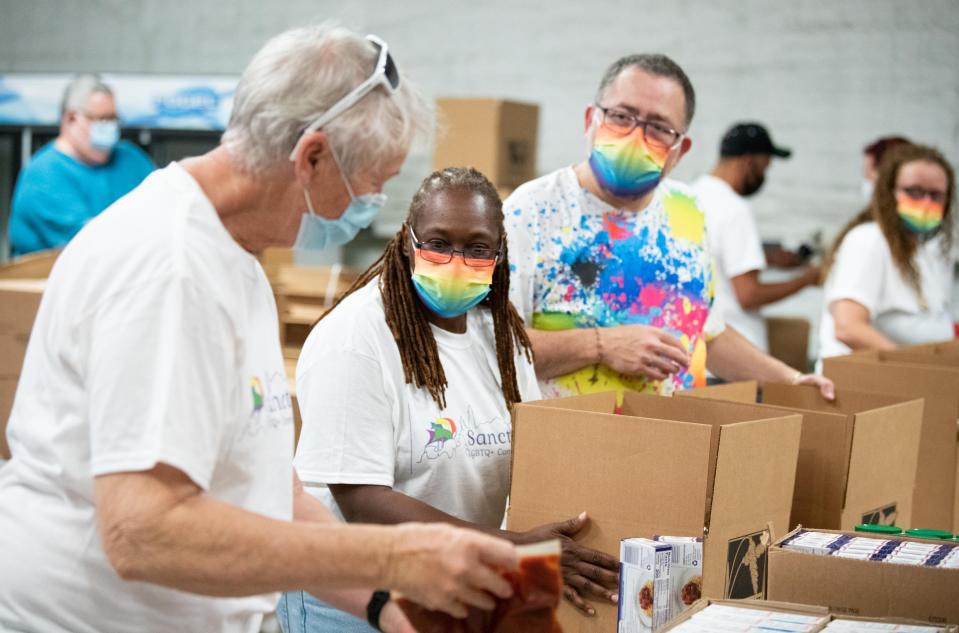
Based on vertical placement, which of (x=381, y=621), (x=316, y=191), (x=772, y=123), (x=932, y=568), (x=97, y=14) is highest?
(x=97, y=14)

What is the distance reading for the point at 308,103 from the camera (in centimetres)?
127

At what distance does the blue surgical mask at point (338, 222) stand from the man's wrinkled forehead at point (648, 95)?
3.79 ft

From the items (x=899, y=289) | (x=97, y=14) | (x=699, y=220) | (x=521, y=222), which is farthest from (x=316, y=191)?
(x=97, y=14)

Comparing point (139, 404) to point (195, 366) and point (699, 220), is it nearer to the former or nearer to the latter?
point (195, 366)

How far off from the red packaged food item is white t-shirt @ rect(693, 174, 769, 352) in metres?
2.96

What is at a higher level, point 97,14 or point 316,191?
point 97,14

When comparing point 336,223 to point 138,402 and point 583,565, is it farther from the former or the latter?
point 583,565

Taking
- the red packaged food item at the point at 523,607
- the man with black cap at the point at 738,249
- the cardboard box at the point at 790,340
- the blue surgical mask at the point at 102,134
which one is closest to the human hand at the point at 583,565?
the red packaged food item at the point at 523,607

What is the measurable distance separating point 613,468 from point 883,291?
7.08ft

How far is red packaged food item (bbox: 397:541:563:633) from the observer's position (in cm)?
121

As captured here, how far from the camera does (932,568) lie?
152cm

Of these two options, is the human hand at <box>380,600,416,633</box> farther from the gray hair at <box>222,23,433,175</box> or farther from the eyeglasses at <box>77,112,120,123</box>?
the eyeglasses at <box>77,112,120,123</box>

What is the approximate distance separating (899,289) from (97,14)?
17.1 feet

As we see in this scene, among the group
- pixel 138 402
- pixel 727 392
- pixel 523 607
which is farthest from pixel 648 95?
pixel 138 402
